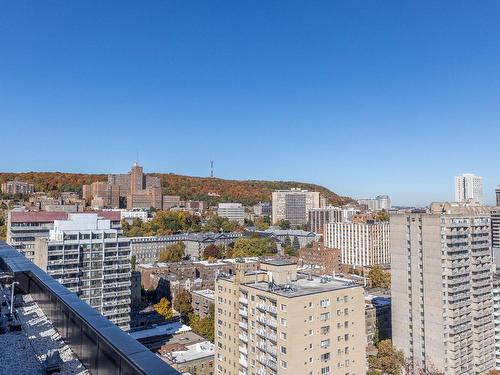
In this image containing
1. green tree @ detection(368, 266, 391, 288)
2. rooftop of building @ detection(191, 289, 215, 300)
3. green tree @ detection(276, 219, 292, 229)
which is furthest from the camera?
green tree @ detection(276, 219, 292, 229)

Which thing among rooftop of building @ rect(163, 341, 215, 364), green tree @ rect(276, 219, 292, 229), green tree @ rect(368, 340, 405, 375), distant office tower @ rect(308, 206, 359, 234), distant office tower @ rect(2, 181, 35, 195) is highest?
distant office tower @ rect(2, 181, 35, 195)

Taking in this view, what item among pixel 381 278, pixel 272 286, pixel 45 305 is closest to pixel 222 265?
pixel 381 278

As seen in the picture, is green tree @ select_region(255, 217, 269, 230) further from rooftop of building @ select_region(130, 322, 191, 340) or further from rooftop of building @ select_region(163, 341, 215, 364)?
rooftop of building @ select_region(163, 341, 215, 364)

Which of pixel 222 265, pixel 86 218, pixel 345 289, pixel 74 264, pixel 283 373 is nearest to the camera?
pixel 283 373

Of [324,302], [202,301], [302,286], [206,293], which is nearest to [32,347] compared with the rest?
[324,302]

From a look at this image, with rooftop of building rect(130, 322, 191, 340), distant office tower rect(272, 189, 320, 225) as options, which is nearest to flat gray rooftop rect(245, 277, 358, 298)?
rooftop of building rect(130, 322, 191, 340)

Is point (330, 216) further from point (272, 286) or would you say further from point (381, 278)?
point (272, 286)

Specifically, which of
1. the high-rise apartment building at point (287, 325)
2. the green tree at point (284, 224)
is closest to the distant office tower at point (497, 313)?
the high-rise apartment building at point (287, 325)

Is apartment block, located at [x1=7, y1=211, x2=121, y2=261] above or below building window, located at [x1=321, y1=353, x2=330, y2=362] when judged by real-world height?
above
